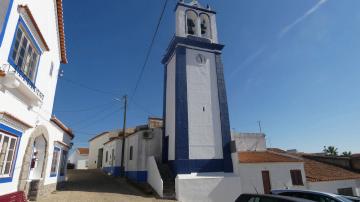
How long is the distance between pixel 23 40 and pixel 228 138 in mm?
14532

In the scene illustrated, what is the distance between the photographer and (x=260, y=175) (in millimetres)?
19406

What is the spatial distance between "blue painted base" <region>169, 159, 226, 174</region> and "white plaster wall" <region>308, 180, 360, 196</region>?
9.79m

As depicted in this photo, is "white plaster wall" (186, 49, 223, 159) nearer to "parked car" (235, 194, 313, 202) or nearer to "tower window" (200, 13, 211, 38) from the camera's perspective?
"tower window" (200, 13, 211, 38)

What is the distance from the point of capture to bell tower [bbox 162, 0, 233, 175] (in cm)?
1700

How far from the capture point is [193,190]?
49.4ft

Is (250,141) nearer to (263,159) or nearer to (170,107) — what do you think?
(263,159)

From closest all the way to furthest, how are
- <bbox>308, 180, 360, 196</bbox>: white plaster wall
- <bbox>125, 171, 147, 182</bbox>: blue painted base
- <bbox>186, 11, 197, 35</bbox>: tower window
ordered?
1. <bbox>125, 171, 147, 182</bbox>: blue painted base
2. <bbox>308, 180, 360, 196</bbox>: white plaster wall
3. <bbox>186, 11, 197, 35</bbox>: tower window

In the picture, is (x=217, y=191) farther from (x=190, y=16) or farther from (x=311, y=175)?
(x=190, y=16)

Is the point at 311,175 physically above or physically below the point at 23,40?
below

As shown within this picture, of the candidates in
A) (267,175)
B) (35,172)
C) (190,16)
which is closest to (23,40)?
(35,172)

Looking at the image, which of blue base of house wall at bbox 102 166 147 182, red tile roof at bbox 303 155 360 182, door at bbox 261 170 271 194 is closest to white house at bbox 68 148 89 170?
blue base of house wall at bbox 102 166 147 182

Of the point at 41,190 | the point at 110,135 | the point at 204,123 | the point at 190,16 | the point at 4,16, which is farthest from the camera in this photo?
the point at 110,135

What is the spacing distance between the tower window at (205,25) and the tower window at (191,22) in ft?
2.29

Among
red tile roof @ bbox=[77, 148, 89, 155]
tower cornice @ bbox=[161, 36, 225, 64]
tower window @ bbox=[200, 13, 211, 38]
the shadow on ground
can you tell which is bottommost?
the shadow on ground
